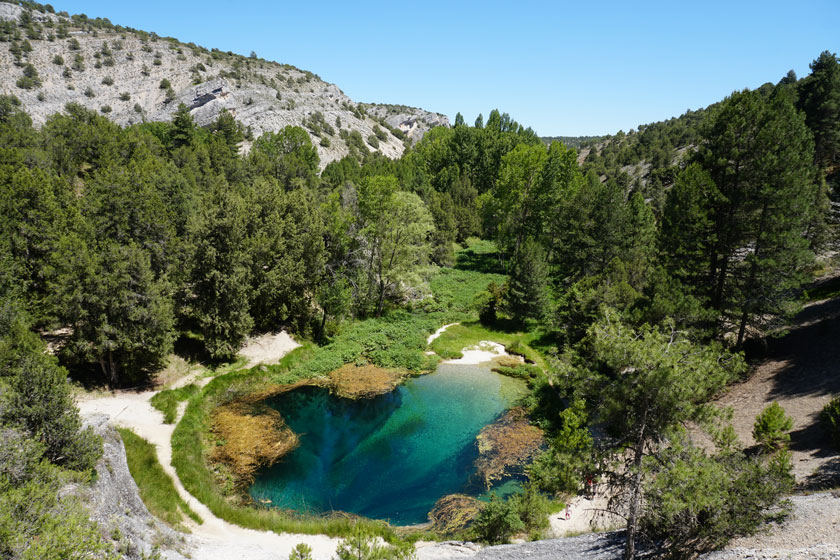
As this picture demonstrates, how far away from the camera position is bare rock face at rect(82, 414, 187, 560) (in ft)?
38.4

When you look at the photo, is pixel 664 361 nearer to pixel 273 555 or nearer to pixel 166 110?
pixel 273 555

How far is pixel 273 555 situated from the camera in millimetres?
14211

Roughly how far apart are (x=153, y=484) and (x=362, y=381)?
48.2 ft

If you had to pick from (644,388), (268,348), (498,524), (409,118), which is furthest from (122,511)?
(409,118)

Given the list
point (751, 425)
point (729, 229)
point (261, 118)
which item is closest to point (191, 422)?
point (751, 425)

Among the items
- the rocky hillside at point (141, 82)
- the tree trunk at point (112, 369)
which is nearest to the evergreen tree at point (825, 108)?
the tree trunk at point (112, 369)

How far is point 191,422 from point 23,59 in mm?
108228

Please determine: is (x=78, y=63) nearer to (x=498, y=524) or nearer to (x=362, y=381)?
(x=362, y=381)

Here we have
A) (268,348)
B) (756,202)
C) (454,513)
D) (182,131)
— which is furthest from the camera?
(182,131)

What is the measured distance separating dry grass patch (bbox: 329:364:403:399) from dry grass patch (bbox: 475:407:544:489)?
8.38 m

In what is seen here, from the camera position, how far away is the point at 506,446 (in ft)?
75.9

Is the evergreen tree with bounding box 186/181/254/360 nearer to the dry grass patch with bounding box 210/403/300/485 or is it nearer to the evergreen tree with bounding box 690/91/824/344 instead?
the dry grass patch with bounding box 210/403/300/485

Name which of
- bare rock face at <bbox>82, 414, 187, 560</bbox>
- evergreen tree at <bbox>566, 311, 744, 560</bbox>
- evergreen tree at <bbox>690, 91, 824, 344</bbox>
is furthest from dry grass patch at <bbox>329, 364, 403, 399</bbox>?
evergreen tree at <bbox>690, 91, 824, 344</bbox>

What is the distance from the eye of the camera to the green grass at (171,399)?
902 inches
